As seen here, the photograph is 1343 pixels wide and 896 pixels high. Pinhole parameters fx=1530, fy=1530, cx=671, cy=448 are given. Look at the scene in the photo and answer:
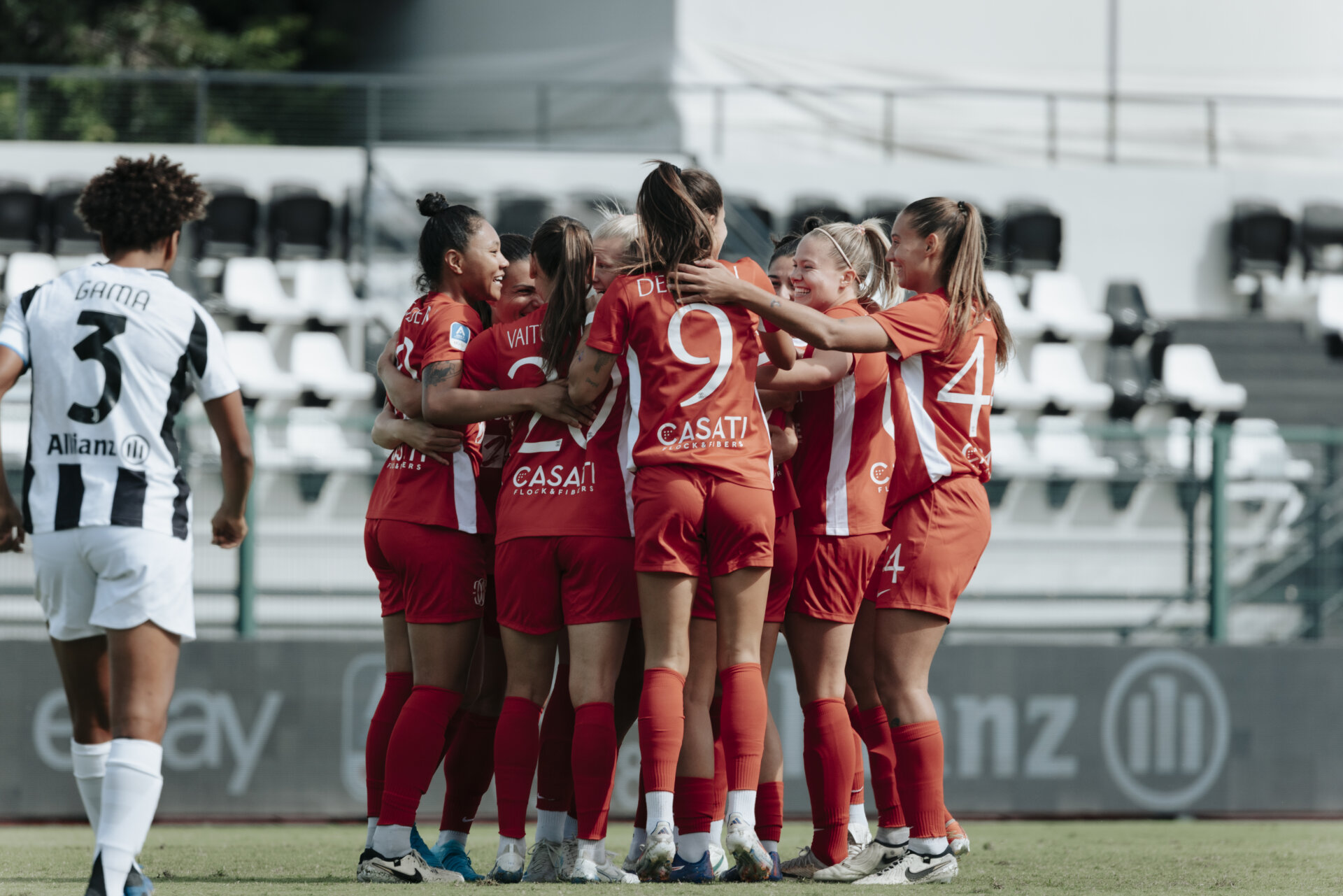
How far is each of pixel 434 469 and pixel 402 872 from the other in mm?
1232

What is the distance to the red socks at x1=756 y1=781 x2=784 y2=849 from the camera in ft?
15.9

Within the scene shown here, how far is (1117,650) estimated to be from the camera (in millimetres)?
8711

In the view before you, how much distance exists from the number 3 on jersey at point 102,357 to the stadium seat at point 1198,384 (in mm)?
11304

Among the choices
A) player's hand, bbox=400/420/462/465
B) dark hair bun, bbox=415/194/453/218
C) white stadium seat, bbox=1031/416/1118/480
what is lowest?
white stadium seat, bbox=1031/416/1118/480

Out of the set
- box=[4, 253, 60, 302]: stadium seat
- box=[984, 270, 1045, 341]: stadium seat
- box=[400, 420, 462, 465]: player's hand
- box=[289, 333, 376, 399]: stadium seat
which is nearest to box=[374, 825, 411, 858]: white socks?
box=[400, 420, 462, 465]: player's hand

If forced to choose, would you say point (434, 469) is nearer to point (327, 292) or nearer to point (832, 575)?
point (832, 575)

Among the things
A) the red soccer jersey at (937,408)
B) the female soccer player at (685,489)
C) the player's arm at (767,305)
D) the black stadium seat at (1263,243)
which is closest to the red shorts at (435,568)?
the female soccer player at (685,489)

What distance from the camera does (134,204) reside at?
3.94 meters

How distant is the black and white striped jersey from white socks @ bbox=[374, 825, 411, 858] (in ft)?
4.11

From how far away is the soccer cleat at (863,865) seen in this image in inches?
181

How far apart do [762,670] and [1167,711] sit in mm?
4760

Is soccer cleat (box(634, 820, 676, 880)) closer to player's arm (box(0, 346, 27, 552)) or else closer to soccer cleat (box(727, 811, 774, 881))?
soccer cleat (box(727, 811, 774, 881))

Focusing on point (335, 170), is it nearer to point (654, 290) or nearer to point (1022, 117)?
point (1022, 117)

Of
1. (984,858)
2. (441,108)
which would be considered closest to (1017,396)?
(441,108)
